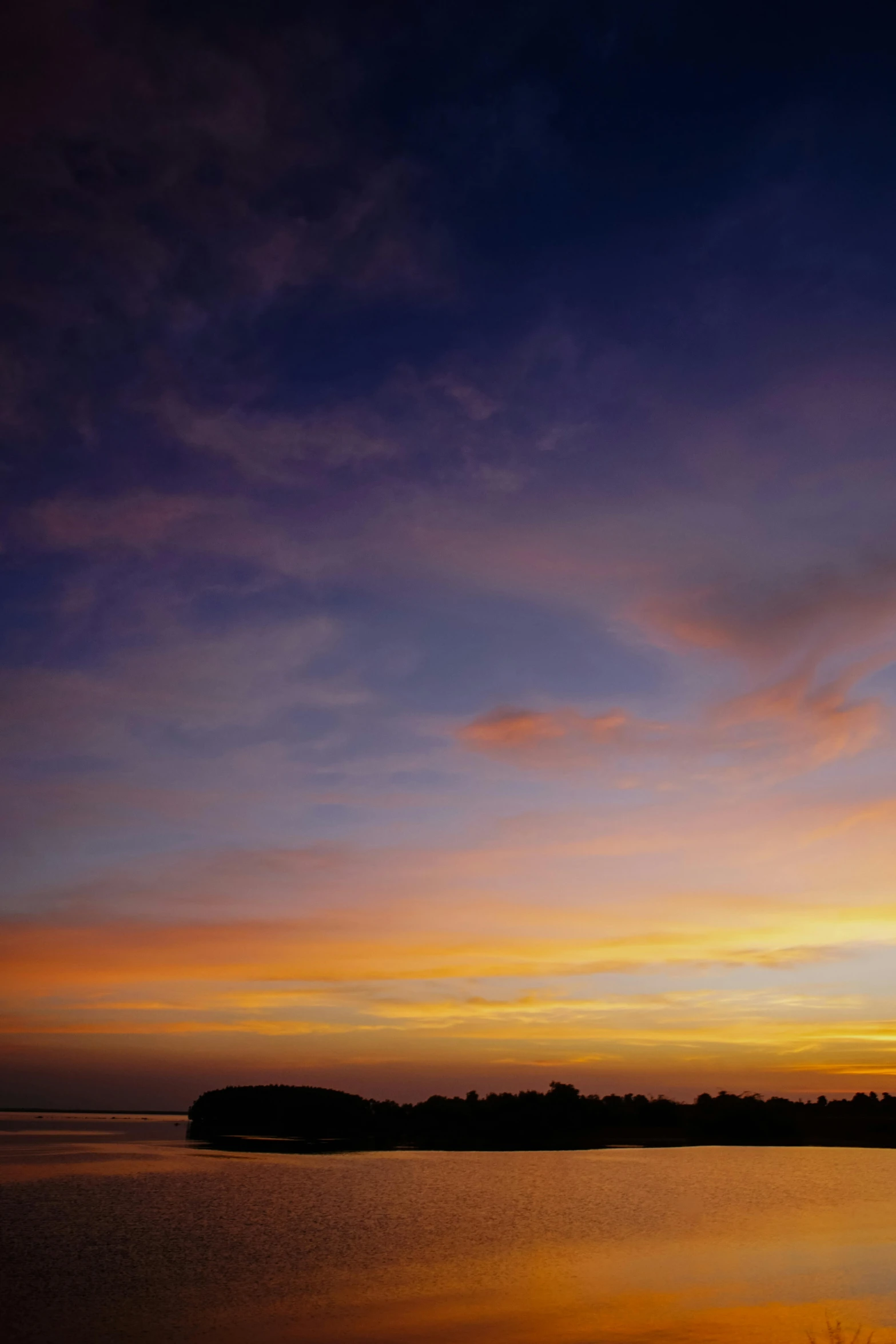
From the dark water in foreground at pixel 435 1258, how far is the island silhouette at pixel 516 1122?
58.0m

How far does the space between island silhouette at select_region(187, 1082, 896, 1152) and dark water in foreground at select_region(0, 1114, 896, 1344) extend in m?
58.0

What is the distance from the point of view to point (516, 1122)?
139 metres

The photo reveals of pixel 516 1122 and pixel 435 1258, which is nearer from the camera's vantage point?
pixel 435 1258

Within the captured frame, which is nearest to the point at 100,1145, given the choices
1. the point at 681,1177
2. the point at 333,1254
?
the point at 681,1177

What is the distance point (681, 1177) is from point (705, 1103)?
244 feet

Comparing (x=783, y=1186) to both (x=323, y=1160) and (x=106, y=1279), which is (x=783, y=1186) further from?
(x=106, y=1279)

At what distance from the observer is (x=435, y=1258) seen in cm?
3834

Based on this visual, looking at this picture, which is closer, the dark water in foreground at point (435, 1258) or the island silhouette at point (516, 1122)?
the dark water in foreground at point (435, 1258)

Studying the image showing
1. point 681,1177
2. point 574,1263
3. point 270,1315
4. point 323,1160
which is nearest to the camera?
point 270,1315

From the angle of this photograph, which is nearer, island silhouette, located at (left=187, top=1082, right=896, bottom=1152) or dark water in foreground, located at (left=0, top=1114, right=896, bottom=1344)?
dark water in foreground, located at (left=0, top=1114, right=896, bottom=1344)

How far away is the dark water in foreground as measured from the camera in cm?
2680

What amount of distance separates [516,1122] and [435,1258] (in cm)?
10877

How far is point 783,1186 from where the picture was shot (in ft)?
226

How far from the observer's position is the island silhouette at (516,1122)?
129875 millimetres
